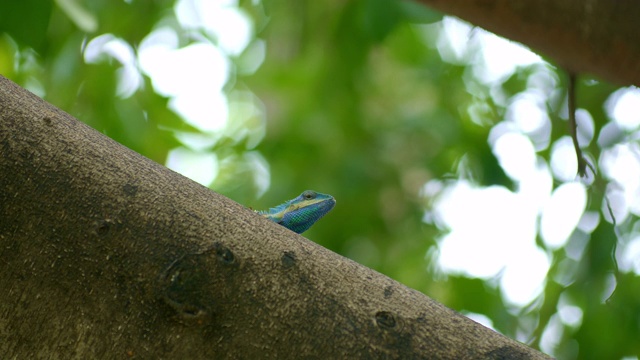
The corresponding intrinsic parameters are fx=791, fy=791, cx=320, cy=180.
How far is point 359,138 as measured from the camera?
261 inches

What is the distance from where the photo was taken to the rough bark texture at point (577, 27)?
2068mm

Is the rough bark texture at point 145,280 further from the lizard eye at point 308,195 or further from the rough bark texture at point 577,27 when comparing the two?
the lizard eye at point 308,195

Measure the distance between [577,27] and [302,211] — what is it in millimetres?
2251

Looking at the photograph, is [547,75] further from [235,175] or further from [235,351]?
[235,351]

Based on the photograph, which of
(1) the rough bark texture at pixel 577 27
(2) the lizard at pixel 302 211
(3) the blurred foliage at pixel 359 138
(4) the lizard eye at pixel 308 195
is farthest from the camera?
(3) the blurred foliage at pixel 359 138

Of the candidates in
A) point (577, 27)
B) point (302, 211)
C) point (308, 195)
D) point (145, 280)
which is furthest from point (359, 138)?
point (145, 280)

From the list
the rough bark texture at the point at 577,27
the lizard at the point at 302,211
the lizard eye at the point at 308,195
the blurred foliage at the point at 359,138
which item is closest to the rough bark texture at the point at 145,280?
the rough bark texture at the point at 577,27

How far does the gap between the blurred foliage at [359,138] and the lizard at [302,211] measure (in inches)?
42.7

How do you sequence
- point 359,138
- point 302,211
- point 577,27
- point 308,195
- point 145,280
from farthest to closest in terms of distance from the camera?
point 359,138, point 308,195, point 302,211, point 577,27, point 145,280

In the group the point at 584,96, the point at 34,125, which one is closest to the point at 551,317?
the point at 584,96

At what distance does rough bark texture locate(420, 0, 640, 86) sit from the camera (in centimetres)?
207

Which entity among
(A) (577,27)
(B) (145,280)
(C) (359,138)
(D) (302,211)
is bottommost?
(C) (359,138)

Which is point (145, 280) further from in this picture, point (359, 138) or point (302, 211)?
point (359, 138)

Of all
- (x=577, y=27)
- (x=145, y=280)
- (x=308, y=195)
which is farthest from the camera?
(x=308, y=195)
